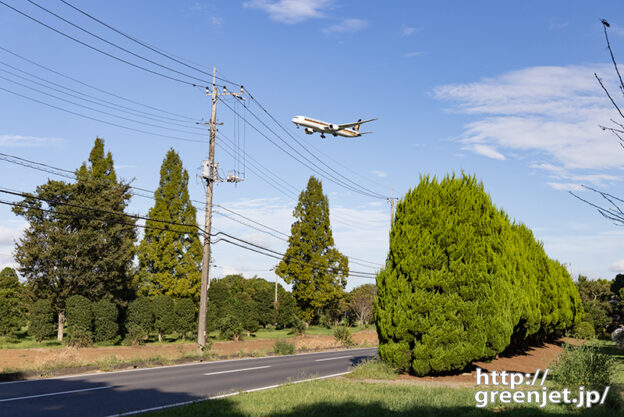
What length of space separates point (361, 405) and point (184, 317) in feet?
100.0

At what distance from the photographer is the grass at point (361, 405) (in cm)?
919

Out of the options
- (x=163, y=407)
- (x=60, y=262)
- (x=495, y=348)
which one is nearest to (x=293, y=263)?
(x=60, y=262)

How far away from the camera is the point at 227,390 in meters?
13.5

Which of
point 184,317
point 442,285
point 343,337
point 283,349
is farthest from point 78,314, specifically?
point 442,285

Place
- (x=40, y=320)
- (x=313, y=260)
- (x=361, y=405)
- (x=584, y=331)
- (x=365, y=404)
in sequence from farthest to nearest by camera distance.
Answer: (x=313, y=260), (x=584, y=331), (x=40, y=320), (x=365, y=404), (x=361, y=405)

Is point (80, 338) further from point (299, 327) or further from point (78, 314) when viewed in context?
point (299, 327)

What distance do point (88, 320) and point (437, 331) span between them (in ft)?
84.8

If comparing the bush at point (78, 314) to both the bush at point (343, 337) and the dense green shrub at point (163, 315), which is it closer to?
the dense green shrub at point (163, 315)

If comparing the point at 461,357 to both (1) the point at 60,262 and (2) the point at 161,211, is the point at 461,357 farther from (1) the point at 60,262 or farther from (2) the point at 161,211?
(2) the point at 161,211

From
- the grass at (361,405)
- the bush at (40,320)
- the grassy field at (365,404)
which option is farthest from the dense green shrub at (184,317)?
the grass at (361,405)

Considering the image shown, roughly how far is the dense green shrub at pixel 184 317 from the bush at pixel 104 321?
473 cm

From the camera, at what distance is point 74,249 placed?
36406mm

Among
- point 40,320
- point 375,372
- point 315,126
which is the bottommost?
point 375,372

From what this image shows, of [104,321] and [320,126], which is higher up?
[320,126]
